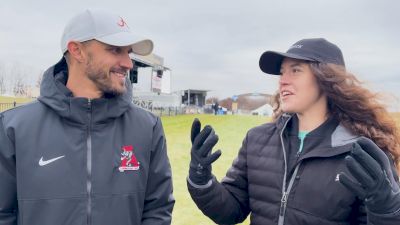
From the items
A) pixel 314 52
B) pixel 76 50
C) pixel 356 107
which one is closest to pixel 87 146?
pixel 76 50

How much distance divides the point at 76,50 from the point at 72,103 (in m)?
0.39

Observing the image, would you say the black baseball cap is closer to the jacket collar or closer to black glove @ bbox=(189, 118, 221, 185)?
the jacket collar

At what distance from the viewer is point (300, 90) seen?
246 centimetres

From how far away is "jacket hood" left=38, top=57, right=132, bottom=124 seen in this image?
2.20m

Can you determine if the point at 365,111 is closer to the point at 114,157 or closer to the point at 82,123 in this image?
the point at 114,157

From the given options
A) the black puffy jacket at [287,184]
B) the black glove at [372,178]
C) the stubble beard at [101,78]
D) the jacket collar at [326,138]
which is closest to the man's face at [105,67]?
the stubble beard at [101,78]

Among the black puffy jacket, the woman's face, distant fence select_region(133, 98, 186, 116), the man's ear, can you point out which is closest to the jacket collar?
the black puffy jacket

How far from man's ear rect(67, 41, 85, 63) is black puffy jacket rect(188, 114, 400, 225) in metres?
1.06

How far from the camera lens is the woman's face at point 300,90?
246 cm

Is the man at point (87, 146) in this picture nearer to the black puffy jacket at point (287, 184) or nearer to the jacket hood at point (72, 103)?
the jacket hood at point (72, 103)

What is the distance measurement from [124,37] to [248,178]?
1206 mm

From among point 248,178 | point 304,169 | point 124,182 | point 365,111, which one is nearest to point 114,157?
point 124,182

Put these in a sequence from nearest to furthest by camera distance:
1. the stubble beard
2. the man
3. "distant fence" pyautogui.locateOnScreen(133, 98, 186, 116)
A: 1. the man
2. the stubble beard
3. "distant fence" pyautogui.locateOnScreen(133, 98, 186, 116)

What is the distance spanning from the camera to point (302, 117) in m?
2.52
